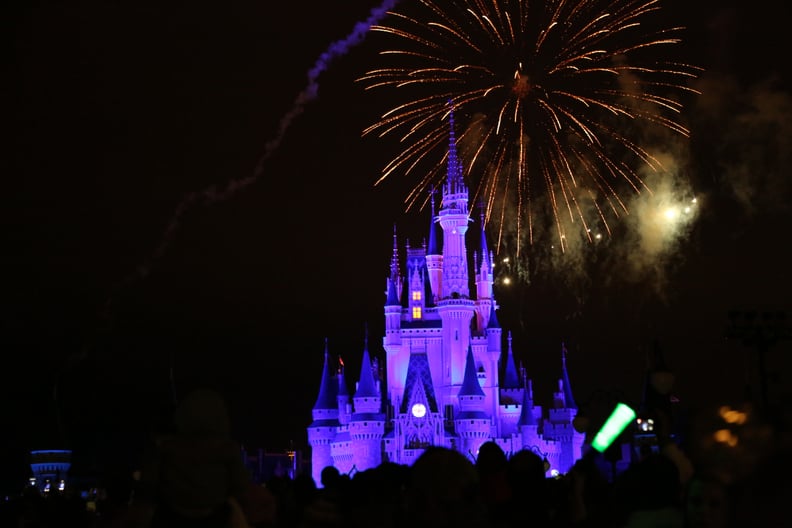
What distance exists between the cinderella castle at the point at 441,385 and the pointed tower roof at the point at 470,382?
0.19ft

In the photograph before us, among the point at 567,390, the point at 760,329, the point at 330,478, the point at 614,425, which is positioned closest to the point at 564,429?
the point at 567,390

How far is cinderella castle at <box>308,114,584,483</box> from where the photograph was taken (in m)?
69.4

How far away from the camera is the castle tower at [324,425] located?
7244cm

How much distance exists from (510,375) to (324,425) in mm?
11854

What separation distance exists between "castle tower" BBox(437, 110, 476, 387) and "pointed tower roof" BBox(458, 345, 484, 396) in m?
2.26

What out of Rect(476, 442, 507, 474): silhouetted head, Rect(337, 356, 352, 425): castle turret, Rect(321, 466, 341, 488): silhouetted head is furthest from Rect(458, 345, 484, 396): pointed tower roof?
Rect(476, 442, 507, 474): silhouetted head

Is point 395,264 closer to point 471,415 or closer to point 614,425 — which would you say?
point 471,415

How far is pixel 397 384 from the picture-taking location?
2872 inches

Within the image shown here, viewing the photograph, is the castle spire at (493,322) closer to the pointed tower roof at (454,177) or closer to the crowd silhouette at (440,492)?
the pointed tower roof at (454,177)

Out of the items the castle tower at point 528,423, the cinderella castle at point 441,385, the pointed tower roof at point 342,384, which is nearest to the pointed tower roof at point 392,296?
the cinderella castle at point 441,385

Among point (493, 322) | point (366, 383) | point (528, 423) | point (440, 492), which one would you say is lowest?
point (440, 492)

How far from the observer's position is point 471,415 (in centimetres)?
6944

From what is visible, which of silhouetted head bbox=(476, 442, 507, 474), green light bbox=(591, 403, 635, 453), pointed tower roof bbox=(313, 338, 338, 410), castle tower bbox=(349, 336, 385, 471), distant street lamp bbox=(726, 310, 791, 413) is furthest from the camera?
pointed tower roof bbox=(313, 338, 338, 410)

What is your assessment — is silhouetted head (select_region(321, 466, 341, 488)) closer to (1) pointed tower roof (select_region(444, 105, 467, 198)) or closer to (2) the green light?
(2) the green light
